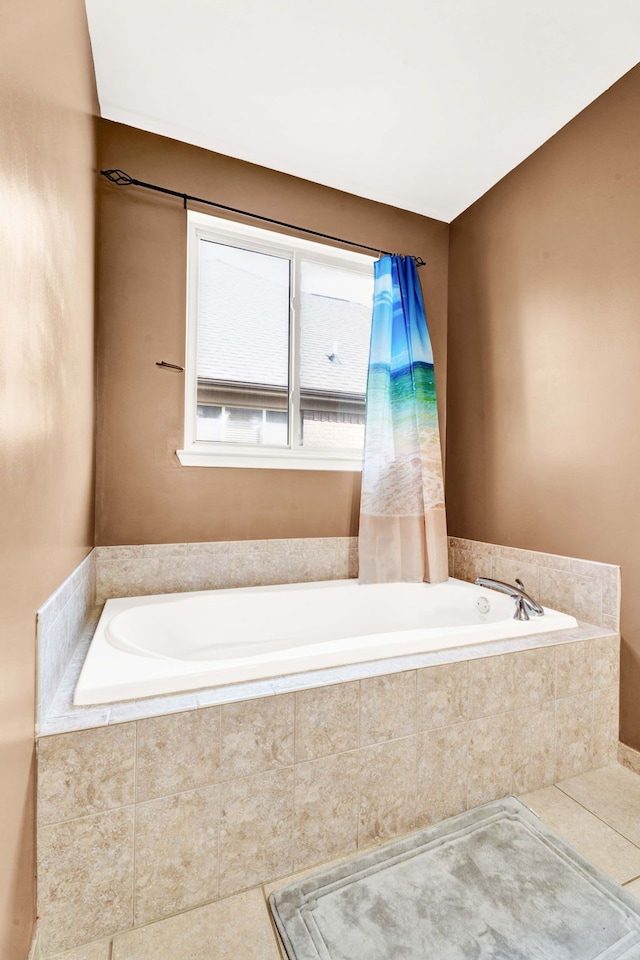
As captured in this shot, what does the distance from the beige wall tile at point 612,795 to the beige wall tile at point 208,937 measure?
43.1 inches

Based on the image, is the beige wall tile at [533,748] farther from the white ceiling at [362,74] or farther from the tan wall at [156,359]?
the white ceiling at [362,74]

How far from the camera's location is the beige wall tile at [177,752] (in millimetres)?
1044

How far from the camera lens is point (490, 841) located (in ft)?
4.29

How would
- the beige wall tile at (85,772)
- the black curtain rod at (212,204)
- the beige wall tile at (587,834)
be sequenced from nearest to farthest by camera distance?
1. the beige wall tile at (85,772)
2. the beige wall tile at (587,834)
3. the black curtain rod at (212,204)

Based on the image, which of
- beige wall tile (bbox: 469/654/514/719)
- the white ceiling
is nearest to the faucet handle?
beige wall tile (bbox: 469/654/514/719)

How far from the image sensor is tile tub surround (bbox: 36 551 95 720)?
40.5 inches

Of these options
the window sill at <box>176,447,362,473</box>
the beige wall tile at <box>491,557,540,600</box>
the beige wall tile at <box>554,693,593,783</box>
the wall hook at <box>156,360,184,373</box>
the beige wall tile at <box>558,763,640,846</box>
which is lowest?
the beige wall tile at <box>558,763,640,846</box>

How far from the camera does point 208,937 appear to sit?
3.36 ft

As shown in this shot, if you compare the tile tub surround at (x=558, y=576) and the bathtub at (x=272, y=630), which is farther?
the tile tub surround at (x=558, y=576)

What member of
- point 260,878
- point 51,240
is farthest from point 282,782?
point 51,240

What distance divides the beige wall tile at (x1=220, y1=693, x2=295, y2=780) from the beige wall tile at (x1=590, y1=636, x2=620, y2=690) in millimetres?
1186

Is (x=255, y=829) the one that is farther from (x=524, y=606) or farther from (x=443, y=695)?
(x=524, y=606)

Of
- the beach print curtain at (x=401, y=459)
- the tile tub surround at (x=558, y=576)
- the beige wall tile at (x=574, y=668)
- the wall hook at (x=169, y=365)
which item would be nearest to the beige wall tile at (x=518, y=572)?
the tile tub surround at (x=558, y=576)

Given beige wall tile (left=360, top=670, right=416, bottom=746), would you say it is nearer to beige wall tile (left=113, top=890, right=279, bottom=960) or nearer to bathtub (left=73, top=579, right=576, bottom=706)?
bathtub (left=73, top=579, right=576, bottom=706)
